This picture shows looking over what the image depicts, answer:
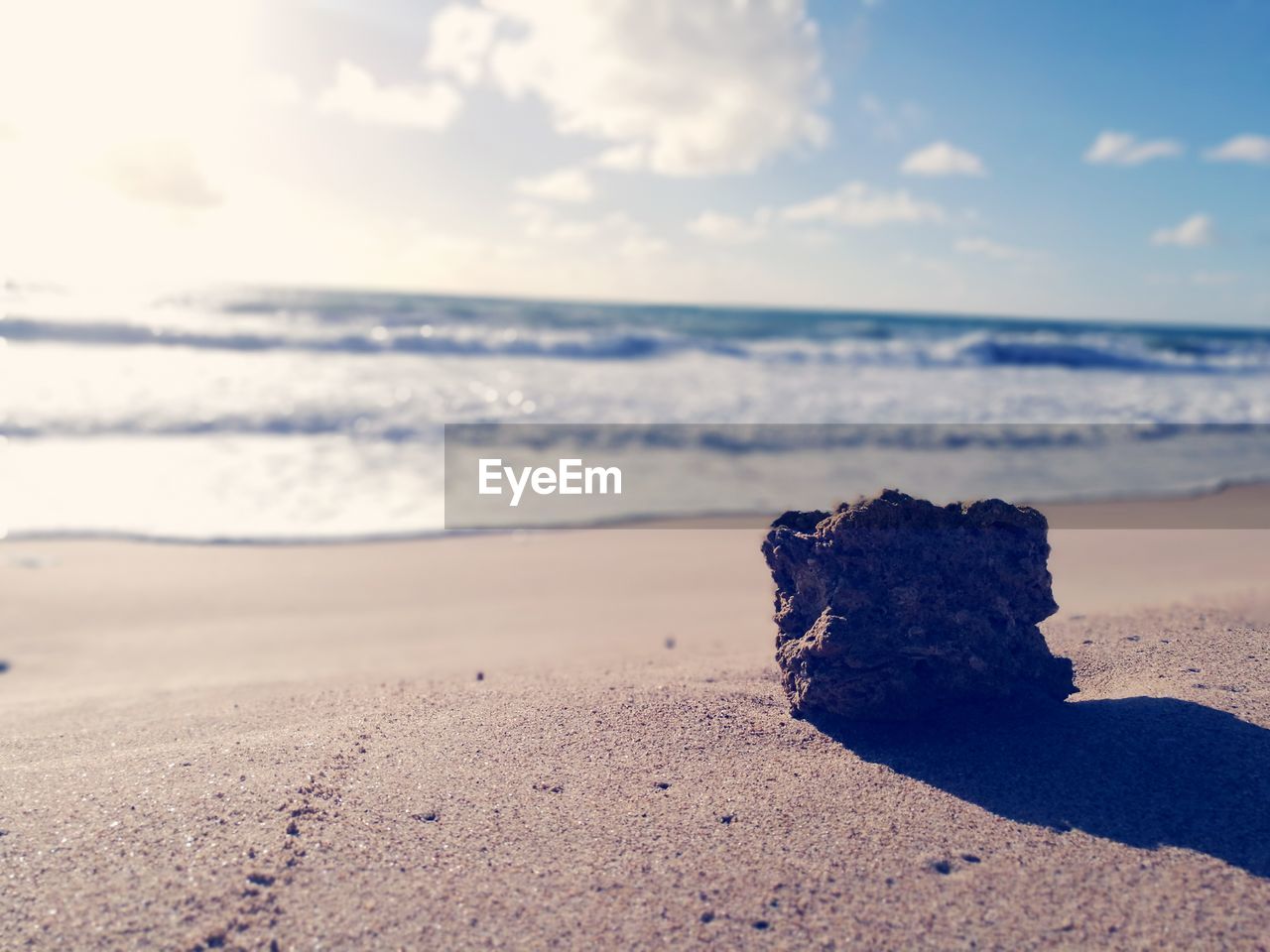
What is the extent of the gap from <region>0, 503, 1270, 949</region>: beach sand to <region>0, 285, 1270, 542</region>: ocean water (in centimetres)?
327

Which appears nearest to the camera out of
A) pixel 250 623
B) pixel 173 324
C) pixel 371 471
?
pixel 250 623

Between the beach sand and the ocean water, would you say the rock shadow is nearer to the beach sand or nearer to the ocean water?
the beach sand

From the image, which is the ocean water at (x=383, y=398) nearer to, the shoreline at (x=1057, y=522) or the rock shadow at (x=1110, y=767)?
the shoreline at (x=1057, y=522)

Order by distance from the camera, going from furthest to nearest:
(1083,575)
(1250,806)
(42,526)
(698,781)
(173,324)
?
1. (173,324)
2. (42,526)
3. (1083,575)
4. (698,781)
5. (1250,806)

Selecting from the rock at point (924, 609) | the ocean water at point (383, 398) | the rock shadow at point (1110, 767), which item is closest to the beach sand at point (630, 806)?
the rock shadow at point (1110, 767)

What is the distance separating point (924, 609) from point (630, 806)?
0.95 m

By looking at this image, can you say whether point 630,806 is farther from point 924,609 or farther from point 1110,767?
point 1110,767

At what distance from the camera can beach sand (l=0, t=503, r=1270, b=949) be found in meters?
1.77

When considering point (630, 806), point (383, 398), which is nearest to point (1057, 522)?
point (630, 806)

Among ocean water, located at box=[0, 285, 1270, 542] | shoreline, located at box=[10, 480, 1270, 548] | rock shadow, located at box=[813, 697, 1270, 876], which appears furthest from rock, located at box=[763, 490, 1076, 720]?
ocean water, located at box=[0, 285, 1270, 542]

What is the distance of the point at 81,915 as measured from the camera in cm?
178

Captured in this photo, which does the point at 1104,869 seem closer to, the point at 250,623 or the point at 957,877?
the point at 957,877

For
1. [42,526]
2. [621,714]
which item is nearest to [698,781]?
[621,714]

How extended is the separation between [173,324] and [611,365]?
436 inches
